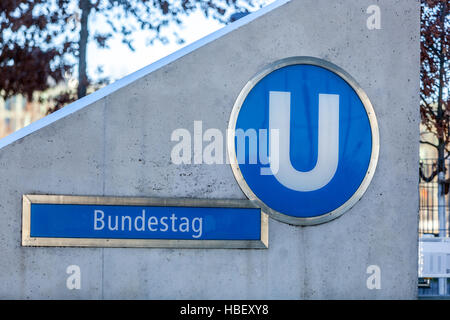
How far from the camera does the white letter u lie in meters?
6.28

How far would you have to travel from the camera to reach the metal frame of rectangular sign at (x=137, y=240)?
5.73 metres

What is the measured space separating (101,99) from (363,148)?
2624 millimetres

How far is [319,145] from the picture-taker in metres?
6.39

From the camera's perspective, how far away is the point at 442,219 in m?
13.3

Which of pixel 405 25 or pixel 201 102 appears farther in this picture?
pixel 405 25

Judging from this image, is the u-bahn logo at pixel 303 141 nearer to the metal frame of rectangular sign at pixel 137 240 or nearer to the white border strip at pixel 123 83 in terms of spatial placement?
the metal frame of rectangular sign at pixel 137 240

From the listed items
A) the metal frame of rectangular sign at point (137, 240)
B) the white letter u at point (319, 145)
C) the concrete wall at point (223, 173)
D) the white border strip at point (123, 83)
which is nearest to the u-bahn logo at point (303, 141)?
the white letter u at point (319, 145)

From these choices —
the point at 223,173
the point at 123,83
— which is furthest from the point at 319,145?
the point at 123,83

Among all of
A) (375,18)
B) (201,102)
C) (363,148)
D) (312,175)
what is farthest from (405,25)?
(201,102)

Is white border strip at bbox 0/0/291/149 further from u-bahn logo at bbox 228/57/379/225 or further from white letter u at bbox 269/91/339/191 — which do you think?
white letter u at bbox 269/91/339/191

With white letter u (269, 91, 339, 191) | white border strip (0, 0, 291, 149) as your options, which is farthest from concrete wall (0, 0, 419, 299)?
white letter u (269, 91, 339, 191)
